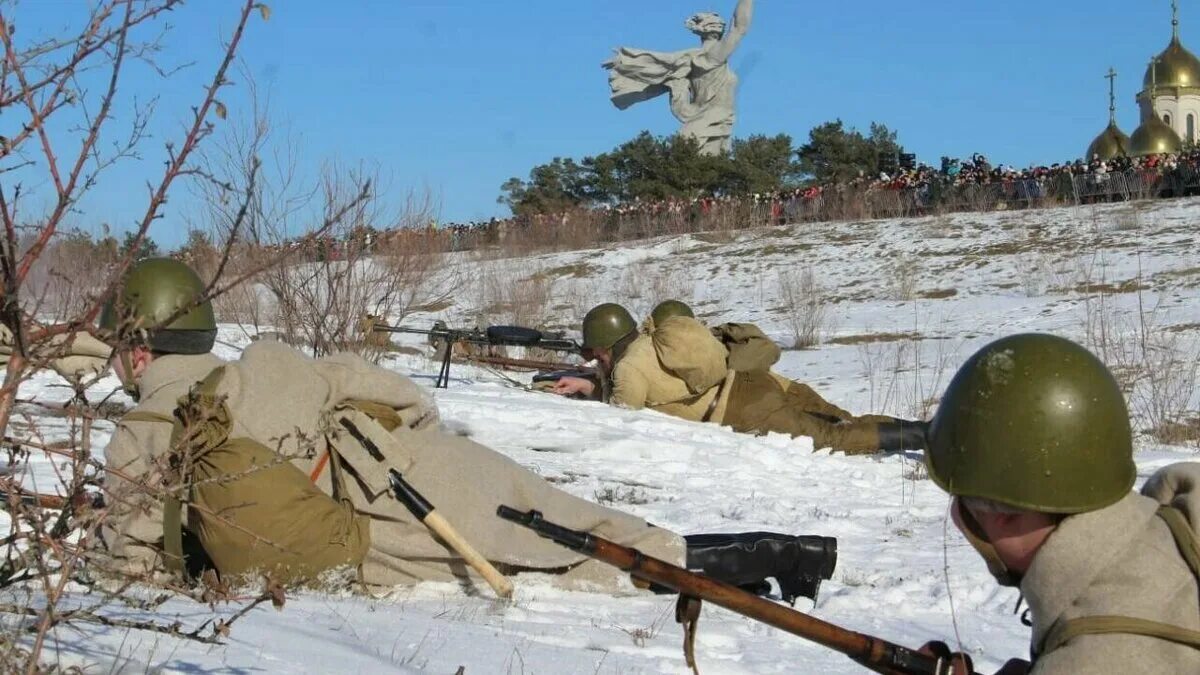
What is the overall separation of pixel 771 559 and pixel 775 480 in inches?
119

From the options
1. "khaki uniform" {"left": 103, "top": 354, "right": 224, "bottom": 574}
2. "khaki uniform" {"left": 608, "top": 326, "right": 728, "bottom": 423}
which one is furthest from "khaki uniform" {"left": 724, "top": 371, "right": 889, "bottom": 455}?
"khaki uniform" {"left": 103, "top": 354, "right": 224, "bottom": 574}

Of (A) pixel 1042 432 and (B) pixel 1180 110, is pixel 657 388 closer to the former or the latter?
(A) pixel 1042 432

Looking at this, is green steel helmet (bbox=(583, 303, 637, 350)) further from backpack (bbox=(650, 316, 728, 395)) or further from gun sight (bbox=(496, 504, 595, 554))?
gun sight (bbox=(496, 504, 595, 554))

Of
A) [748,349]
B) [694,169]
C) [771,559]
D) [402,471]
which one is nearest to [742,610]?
[402,471]

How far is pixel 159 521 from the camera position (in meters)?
4.86

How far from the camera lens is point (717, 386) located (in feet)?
34.8

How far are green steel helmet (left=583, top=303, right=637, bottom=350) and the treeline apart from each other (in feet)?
118

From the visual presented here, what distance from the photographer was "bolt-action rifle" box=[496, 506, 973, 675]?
2.66 meters

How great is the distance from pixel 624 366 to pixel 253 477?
609 cm

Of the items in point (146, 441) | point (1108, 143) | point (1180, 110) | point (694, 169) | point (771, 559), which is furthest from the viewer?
point (1180, 110)

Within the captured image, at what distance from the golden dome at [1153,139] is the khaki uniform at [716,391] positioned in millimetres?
47000

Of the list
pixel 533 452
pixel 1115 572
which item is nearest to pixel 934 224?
pixel 533 452

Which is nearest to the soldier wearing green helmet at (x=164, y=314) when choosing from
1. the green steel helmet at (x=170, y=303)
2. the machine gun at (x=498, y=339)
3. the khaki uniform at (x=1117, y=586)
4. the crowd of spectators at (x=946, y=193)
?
the green steel helmet at (x=170, y=303)

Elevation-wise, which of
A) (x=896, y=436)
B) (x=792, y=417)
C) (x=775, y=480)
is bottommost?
(x=775, y=480)
